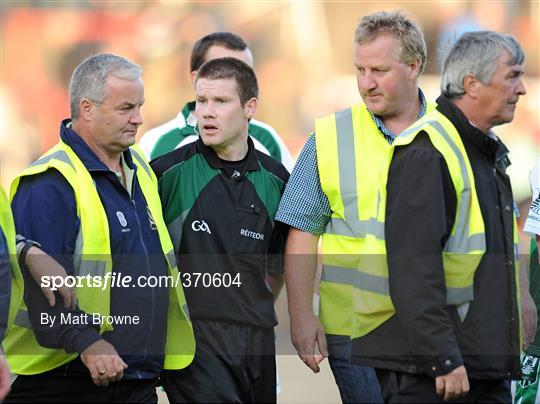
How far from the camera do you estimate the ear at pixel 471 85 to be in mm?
3936

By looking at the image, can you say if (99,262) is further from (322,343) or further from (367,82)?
(367,82)

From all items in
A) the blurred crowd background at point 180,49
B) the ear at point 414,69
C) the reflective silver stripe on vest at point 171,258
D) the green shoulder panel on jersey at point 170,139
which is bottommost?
the reflective silver stripe on vest at point 171,258

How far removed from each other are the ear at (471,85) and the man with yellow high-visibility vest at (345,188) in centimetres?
59

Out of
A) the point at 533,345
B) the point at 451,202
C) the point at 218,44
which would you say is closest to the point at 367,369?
the point at 451,202

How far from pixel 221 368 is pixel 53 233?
0.84 metres

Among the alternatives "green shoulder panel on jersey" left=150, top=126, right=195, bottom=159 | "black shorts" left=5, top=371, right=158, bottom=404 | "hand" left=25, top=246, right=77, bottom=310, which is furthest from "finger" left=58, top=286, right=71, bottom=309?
"green shoulder panel on jersey" left=150, top=126, right=195, bottom=159

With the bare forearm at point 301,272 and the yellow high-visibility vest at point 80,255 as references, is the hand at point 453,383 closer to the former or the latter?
the bare forearm at point 301,272

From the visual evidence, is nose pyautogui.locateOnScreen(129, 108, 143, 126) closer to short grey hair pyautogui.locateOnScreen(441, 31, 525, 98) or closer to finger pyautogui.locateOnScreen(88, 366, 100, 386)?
finger pyautogui.locateOnScreen(88, 366, 100, 386)

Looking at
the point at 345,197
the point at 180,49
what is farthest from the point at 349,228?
the point at 180,49

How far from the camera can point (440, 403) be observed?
3.81 meters

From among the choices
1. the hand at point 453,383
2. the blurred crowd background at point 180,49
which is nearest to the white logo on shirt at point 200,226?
the hand at point 453,383

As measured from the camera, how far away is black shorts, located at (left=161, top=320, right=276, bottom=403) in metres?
4.57

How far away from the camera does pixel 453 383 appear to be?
3.71m

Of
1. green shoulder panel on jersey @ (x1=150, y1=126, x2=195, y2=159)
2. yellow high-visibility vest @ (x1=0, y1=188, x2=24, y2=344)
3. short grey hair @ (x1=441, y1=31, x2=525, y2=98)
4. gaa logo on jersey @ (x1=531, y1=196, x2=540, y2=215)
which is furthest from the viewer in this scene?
green shoulder panel on jersey @ (x1=150, y1=126, x2=195, y2=159)
